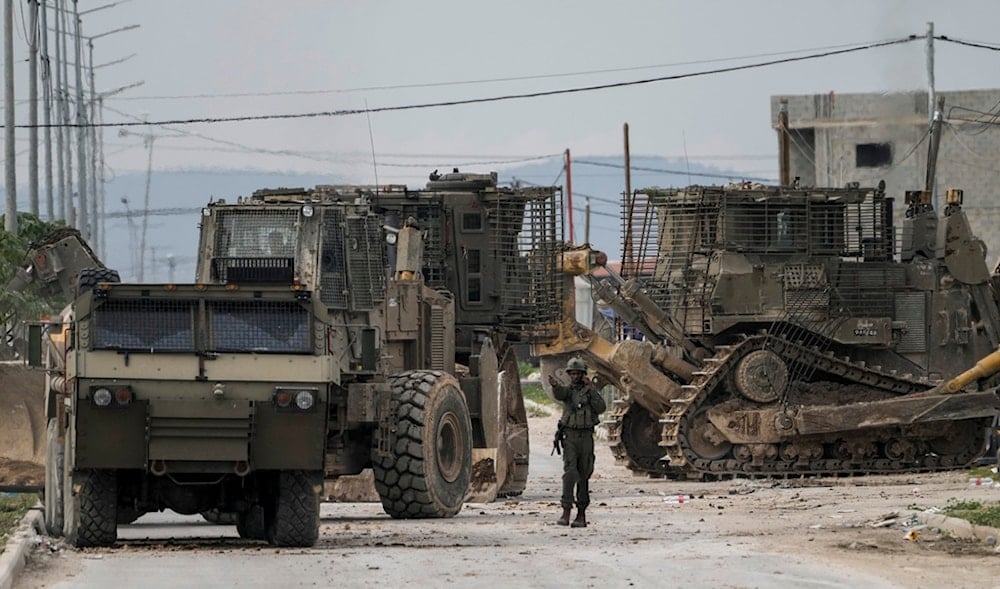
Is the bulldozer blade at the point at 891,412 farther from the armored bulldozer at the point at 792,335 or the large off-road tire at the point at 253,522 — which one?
the large off-road tire at the point at 253,522

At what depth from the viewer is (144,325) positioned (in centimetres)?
1733

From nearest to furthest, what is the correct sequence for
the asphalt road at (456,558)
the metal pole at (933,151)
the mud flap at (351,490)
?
1. the asphalt road at (456,558)
2. the mud flap at (351,490)
3. the metal pole at (933,151)

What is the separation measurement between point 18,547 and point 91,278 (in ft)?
9.59

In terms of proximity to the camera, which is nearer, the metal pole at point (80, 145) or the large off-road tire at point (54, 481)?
the large off-road tire at point (54, 481)

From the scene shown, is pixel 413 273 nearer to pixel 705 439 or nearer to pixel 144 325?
pixel 144 325

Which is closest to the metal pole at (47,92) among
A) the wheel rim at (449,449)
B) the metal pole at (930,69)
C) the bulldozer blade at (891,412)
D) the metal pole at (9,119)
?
the metal pole at (9,119)

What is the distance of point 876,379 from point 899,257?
8.07 ft

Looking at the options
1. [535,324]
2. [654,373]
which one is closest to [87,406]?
[535,324]

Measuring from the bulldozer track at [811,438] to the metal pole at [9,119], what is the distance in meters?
11.6

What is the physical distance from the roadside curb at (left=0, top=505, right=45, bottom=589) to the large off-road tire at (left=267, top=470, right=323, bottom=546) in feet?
6.59

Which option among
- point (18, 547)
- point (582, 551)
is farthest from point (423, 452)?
point (18, 547)

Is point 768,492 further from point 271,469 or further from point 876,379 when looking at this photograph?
point 271,469

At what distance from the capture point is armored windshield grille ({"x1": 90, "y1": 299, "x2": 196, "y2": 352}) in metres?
17.3

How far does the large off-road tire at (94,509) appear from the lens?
17391mm
